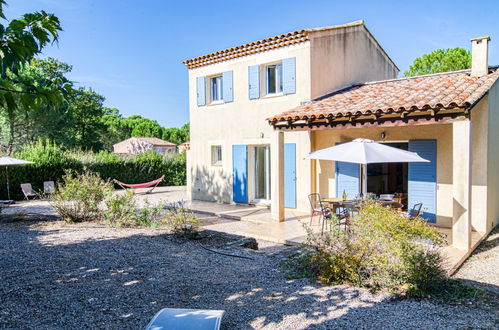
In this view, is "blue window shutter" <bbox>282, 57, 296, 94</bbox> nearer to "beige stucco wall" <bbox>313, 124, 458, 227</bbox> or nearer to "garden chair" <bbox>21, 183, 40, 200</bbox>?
"beige stucco wall" <bbox>313, 124, 458, 227</bbox>

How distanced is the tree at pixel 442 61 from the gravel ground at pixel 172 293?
87.5ft

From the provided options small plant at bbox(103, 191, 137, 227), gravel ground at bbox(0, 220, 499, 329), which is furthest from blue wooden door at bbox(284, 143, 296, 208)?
small plant at bbox(103, 191, 137, 227)

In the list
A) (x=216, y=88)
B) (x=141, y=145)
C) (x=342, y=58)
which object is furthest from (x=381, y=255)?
(x=141, y=145)

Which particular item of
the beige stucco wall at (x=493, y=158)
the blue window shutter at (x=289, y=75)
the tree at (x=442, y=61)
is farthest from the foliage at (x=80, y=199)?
the tree at (x=442, y=61)

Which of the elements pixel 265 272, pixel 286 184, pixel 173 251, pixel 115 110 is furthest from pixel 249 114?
pixel 115 110

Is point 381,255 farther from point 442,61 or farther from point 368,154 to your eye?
point 442,61

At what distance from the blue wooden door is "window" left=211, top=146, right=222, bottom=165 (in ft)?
12.1

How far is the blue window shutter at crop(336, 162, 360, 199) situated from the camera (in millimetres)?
11037

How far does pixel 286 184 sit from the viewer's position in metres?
12.4

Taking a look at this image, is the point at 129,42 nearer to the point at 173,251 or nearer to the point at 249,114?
the point at 249,114

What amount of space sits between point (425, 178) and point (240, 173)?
21.4ft

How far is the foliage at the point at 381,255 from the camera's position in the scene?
485 cm

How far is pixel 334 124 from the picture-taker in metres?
9.52

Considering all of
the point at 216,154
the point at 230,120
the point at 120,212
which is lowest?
the point at 120,212
